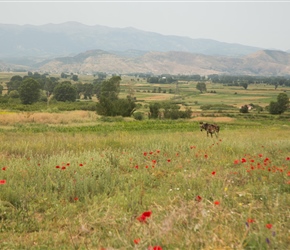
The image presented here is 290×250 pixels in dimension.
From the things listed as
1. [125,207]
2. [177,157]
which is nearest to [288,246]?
[125,207]

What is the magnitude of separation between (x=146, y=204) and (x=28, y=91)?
8913 centimetres

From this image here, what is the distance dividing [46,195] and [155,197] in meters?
2.30

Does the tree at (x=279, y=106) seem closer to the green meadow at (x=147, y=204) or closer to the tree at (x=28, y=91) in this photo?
the tree at (x=28, y=91)

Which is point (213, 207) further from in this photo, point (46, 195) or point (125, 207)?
point (46, 195)

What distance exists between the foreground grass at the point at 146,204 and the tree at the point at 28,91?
276 feet

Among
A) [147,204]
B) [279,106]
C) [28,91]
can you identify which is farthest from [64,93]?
[147,204]

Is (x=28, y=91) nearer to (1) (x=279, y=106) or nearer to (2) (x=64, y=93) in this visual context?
(2) (x=64, y=93)

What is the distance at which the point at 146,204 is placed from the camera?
19.8 feet

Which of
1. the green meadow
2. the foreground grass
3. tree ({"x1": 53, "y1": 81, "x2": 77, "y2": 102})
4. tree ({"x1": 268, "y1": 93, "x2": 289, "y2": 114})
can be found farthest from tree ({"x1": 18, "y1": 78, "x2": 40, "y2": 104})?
the green meadow

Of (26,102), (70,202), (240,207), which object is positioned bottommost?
(26,102)

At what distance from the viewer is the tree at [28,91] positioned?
8775cm

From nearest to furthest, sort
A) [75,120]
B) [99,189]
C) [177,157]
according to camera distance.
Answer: [99,189], [177,157], [75,120]

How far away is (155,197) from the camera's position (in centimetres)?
634

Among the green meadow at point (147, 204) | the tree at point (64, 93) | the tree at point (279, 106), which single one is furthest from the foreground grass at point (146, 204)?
the tree at point (64, 93)
